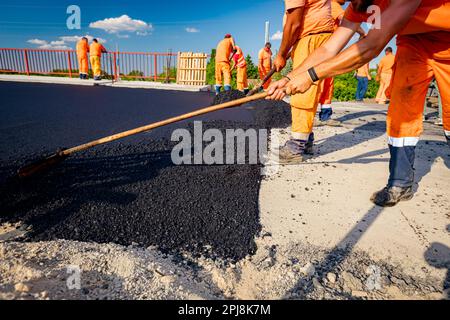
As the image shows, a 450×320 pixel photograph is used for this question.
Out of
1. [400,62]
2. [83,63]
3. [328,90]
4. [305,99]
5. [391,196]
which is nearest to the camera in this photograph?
[400,62]

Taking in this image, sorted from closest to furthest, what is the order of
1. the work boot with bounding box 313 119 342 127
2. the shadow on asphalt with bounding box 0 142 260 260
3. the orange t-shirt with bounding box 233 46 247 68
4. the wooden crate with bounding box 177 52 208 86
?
1. the shadow on asphalt with bounding box 0 142 260 260
2. the work boot with bounding box 313 119 342 127
3. the orange t-shirt with bounding box 233 46 247 68
4. the wooden crate with bounding box 177 52 208 86

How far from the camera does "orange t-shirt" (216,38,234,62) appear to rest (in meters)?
8.73

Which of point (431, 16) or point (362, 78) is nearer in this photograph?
point (431, 16)

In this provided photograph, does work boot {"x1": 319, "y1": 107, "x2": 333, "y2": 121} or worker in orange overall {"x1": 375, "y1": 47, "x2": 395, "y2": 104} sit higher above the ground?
worker in orange overall {"x1": 375, "y1": 47, "x2": 395, "y2": 104}

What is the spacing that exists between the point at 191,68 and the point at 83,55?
5086 millimetres

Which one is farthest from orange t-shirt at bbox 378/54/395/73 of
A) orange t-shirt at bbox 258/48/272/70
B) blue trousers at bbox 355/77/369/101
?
orange t-shirt at bbox 258/48/272/70

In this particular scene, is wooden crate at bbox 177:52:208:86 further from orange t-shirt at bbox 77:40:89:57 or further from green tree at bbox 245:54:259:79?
green tree at bbox 245:54:259:79

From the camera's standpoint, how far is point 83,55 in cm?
1310

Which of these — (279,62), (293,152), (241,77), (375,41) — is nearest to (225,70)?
(241,77)

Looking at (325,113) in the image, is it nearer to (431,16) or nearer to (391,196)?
(391,196)

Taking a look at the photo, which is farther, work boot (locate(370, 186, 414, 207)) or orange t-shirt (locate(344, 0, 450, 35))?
work boot (locate(370, 186, 414, 207))

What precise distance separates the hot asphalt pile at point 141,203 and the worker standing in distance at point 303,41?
1.84 feet

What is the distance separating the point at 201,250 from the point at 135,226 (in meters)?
0.51

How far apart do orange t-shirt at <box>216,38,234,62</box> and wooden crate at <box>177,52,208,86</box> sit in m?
5.64
